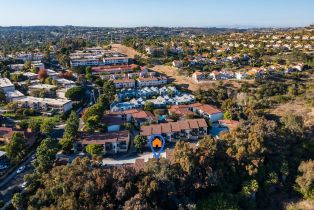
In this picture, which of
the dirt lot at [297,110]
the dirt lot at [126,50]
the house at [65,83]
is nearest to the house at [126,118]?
the house at [65,83]

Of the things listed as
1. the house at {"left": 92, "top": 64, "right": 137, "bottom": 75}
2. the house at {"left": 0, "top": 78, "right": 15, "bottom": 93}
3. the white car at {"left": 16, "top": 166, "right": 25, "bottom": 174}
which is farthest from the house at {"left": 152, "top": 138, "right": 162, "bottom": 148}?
the house at {"left": 92, "top": 64, "right": 137, "bottom": 75}

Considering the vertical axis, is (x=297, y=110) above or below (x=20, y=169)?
above

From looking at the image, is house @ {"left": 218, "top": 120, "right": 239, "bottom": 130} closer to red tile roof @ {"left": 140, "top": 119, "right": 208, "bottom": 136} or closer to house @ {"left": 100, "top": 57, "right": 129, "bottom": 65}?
red tile roof @ {"left": 140, "top": 119, "right": 208, "bottom": 136}

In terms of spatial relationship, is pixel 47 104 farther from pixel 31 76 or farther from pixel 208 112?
pixel 208 112

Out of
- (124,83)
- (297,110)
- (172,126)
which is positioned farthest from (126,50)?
(297,110)

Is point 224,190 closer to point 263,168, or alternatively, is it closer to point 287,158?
point 263,168

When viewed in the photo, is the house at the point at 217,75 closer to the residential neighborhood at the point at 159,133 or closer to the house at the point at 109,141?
the residential neighborhood at the point at 159,133
